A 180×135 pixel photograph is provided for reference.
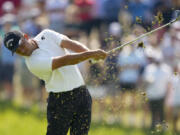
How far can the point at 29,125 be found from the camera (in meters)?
12.8

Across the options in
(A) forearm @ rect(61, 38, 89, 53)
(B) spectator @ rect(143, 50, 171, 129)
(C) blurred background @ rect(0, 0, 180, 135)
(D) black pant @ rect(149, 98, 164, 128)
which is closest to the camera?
(A) forearm @ rect(61, 38, 89, 53)

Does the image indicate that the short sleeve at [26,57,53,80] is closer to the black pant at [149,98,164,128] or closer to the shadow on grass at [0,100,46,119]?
the black pant at [149,98,164,128]

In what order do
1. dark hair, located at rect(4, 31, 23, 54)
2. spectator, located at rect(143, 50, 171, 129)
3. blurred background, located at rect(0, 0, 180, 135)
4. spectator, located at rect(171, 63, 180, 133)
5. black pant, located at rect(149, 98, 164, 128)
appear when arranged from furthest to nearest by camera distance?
black pant, located at rect(149, 98, 164, 128) < spectator, located at rect(143, 50, 171, 129) < spectator, located at rect(171, 63, 180, 133) < blurred background, located at rect(0, 0, 180, 135) < dark hair, located at rect(4, 31, 23, 54)

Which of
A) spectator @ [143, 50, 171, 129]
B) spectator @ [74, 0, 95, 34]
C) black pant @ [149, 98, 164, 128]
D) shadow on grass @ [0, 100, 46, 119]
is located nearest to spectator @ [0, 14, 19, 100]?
shadow on grass @ [0, 100, 46, 119]

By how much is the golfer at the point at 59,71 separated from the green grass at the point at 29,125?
2377mm

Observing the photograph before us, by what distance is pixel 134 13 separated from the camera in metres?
12.6

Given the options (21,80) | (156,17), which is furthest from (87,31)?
(156,17)

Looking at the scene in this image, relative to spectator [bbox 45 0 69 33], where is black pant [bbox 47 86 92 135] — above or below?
below

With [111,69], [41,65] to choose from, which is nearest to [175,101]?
[111,69]

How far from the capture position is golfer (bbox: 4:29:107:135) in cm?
757

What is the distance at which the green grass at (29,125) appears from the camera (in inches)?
442

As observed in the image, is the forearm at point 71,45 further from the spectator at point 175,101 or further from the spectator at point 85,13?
the spectator at point 85,13

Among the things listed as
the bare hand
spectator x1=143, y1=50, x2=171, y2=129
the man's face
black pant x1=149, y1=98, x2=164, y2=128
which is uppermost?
the man's face

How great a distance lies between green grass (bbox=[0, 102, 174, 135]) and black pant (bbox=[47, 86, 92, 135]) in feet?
7.65
